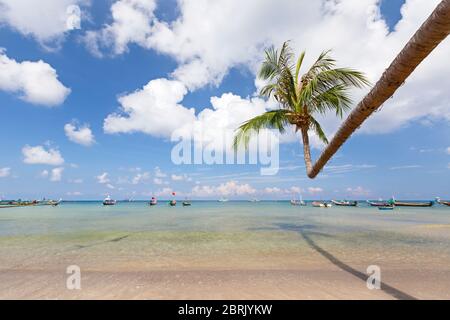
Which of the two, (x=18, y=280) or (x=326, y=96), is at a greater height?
(x=326, y=96)

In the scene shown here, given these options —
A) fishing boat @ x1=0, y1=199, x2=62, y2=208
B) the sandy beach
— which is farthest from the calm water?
fishing boat @ x1=0, y1=199, x2=62, y2=208

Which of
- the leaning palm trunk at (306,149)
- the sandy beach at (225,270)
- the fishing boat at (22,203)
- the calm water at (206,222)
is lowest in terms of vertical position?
the fishing boat at (22,203)

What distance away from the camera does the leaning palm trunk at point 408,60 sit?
8.29 ft

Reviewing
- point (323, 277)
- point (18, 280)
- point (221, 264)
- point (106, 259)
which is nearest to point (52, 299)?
point (18, 280)

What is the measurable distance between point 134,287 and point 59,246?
8.97 metres

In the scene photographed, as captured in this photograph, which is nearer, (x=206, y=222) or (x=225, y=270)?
(x=225, y=270)

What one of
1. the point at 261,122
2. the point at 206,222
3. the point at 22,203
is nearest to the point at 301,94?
the point at 261,122

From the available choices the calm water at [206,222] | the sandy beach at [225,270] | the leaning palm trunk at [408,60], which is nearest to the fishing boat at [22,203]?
the calm water at [206,222]

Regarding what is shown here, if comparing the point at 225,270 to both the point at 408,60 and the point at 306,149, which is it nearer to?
the point at 306,149

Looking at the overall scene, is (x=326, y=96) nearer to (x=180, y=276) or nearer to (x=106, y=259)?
(x=180, y=276)

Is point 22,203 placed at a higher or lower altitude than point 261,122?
lower

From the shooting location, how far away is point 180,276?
7.32 metres

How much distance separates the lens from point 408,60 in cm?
301

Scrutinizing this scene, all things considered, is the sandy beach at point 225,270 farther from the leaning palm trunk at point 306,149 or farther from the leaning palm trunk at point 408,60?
the leaning palm trunk at point 408,60
